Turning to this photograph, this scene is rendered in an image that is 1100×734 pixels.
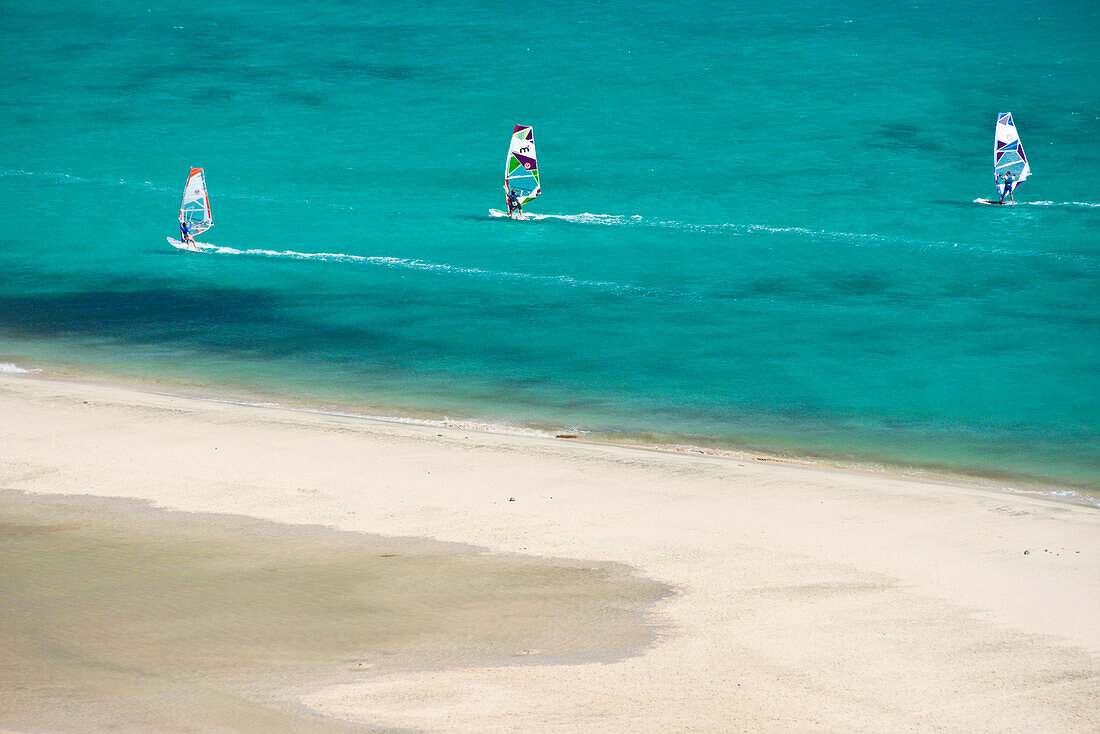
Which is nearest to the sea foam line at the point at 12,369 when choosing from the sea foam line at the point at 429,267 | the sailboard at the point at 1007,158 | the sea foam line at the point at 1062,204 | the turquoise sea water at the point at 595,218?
the turquoise sea water at the point at 595,218

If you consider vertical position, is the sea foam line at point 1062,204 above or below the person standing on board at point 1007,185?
below

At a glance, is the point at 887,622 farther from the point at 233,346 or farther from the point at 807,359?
the point at 233,346

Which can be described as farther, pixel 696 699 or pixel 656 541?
pixel 656 541

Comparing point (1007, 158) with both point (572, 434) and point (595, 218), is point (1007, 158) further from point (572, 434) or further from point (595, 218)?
point (572, 434)

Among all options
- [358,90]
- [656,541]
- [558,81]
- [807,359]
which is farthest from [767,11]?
[656,541]

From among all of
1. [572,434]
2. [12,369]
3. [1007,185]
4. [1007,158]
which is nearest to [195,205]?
[12,369]

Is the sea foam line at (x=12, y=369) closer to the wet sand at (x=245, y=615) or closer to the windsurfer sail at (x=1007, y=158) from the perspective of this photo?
the wet sand at (x=245, y=615)
